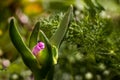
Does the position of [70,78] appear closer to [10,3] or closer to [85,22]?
[85,22]

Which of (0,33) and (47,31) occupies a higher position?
(47,31)

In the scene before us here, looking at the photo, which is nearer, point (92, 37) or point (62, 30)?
point (62, 30)

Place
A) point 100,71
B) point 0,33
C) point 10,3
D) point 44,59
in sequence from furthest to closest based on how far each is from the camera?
1. point 10,3
2. point 0,33
3. point 100,71
4. point 44,59

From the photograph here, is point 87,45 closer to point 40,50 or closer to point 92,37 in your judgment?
point 92,37

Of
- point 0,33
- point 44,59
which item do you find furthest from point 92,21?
point 0,33

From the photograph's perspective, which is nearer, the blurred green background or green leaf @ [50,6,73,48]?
green leaf @ [50,6,73,48]

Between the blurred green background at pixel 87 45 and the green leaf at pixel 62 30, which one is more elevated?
the green leaf at pixel 62 30

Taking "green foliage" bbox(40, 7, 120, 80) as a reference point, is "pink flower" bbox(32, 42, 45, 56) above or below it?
above

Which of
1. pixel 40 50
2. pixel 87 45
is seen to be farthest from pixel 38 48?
pixel 87 45

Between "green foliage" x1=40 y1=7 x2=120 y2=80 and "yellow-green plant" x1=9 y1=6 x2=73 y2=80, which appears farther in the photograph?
"green foliage" x1=40 y1=7 x2=120 y2=80

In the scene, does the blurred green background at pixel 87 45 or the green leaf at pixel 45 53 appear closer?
the green leaf at pixel 45 53

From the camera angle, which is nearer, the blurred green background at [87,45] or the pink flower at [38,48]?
the pink flower at [38,48]
